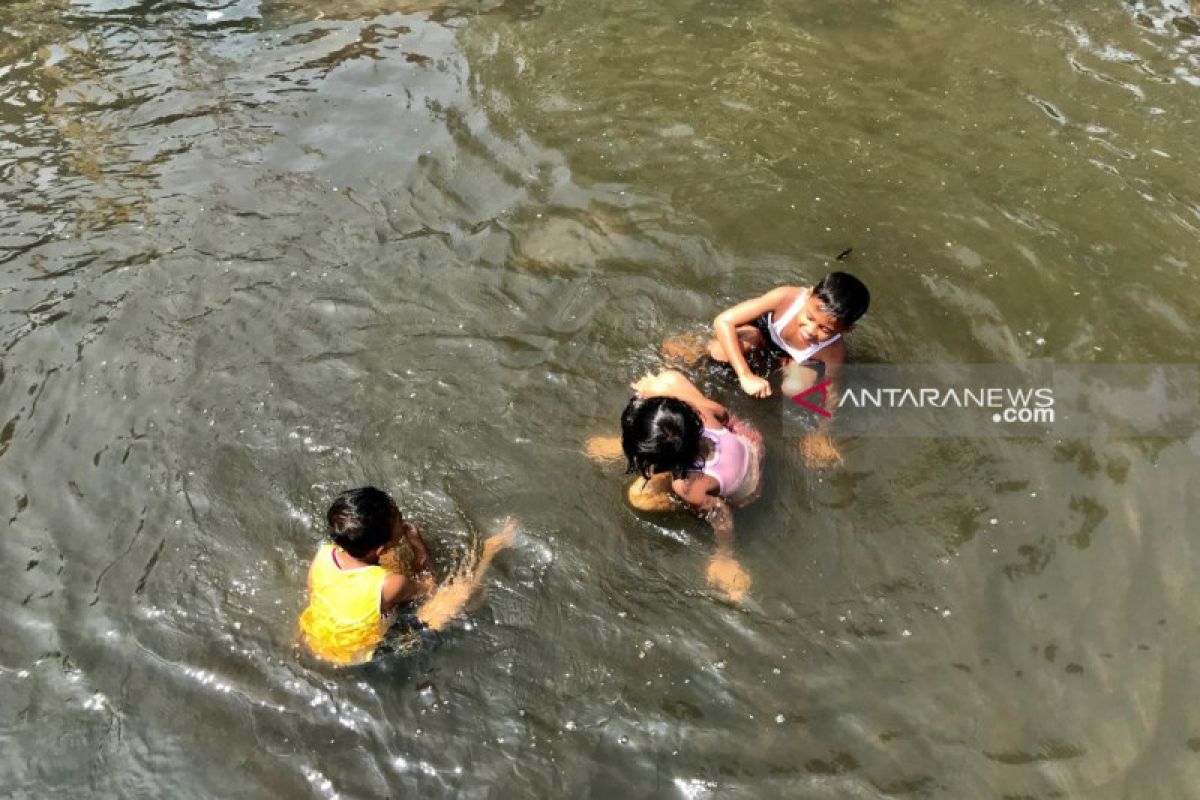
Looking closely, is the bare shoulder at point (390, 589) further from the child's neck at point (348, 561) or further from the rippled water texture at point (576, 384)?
the rippled water texture at point (576, 384)

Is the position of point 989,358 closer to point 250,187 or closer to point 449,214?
point 449,214

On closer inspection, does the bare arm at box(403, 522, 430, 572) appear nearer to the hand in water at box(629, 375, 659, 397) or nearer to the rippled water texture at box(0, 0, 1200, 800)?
the rippled water texture at box(0, 0, 1200, 800)

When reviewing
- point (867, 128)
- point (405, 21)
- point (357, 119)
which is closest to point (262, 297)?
point (357, 119)

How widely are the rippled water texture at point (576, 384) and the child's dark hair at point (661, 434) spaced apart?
0.74m

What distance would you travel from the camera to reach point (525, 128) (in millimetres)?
7367

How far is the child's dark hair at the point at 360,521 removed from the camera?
378cm

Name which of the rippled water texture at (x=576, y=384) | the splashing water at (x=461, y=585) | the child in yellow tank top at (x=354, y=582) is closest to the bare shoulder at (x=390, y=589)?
the child in yellow tank top at (x=354, y=582)

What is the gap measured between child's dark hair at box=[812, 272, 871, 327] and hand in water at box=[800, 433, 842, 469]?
2.95ft

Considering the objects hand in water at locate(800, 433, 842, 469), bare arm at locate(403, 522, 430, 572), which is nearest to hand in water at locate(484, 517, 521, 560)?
bare arm at locate(403, 522, 430, 572)

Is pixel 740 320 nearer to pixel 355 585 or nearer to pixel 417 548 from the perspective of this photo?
pixel 417 548

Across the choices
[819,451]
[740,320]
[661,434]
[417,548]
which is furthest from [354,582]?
[819,451]

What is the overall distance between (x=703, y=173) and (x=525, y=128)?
1.76m

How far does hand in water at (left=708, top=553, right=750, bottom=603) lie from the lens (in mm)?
4434

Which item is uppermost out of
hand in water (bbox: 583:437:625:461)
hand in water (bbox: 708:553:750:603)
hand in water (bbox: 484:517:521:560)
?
hand in water (bbox: 583:437:625:461)
